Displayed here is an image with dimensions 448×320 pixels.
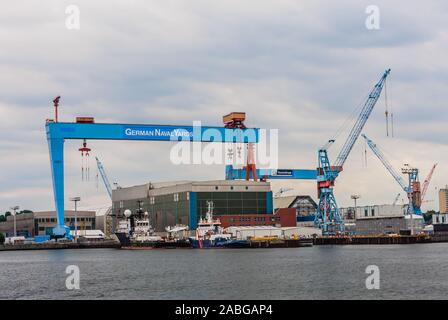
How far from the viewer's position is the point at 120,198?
584ft

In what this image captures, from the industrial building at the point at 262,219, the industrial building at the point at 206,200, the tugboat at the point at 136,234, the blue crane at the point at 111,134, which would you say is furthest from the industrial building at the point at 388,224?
the tugboat at the point at 136,234

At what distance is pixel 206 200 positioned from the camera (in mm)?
146250

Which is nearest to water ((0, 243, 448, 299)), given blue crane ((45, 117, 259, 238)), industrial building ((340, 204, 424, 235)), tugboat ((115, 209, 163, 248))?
blue crane ((45, 117, 259, 238))

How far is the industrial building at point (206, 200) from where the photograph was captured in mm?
145500

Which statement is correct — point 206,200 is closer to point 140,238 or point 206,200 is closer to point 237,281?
point 140,238

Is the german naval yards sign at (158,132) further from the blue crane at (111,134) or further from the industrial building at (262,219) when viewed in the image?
the industrial building at (262,219)

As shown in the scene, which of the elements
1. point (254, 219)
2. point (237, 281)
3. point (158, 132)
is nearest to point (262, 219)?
point (254, 219)

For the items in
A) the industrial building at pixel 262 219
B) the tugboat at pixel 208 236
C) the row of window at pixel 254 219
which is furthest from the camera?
the row of window at pixel 254 219

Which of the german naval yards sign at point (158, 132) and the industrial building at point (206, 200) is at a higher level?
the german naval yards sign at point (158, 132)

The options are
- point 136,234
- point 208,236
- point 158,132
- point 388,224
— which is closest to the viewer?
point 208,236

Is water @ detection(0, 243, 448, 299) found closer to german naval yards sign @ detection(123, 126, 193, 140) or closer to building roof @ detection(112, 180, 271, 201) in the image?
german naval yards sign @ detection(123, 126, 193, 140)

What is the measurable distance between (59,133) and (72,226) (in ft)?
270
